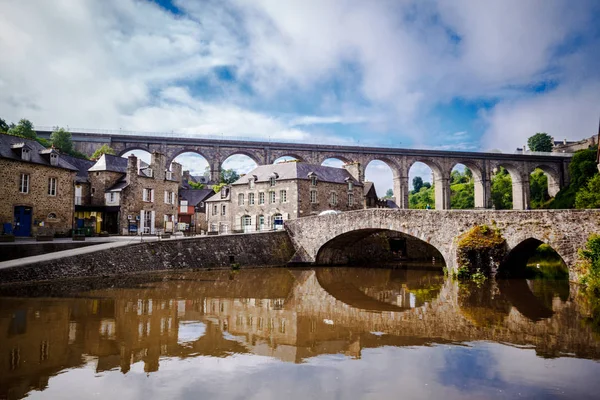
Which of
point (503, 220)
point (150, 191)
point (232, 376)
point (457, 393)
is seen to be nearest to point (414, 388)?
point (457, 393)

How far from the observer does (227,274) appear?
58.3ft

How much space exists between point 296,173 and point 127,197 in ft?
34.1

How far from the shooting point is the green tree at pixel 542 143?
222ft

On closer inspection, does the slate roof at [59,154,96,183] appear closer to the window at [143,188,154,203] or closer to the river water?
the window at [143,188,154,203]

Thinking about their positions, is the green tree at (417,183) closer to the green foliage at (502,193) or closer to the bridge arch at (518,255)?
the green foliage at (502,193)

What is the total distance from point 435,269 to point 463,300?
9.71 metres

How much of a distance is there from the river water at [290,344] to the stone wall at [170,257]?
2.90ft

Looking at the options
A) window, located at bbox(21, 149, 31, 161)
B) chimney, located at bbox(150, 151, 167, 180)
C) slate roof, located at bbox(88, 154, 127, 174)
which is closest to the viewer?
window, located at bbox(21, 149, 31, 161)

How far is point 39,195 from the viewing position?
19.3 metres

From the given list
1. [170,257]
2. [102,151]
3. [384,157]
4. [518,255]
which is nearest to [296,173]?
[170,257]

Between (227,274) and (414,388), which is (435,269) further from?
(414,388)

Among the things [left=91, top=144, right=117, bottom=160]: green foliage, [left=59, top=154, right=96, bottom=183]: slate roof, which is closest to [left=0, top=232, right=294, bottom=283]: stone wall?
[left=59, top=154, right=96, bottom=183]: slate roof

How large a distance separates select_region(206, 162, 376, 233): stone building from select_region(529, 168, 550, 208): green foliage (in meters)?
37.0

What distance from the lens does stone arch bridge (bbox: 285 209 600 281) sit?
14203 mm
